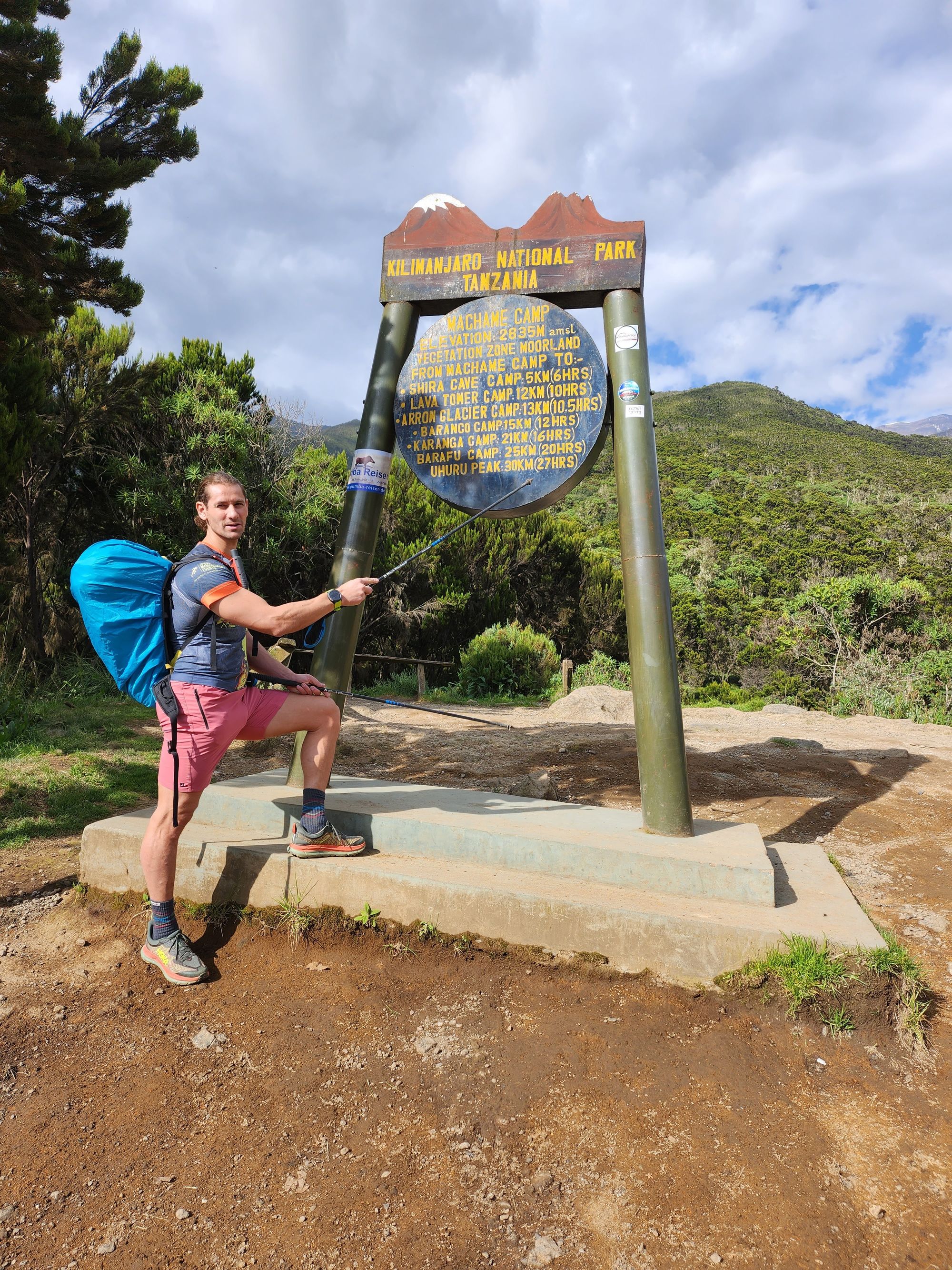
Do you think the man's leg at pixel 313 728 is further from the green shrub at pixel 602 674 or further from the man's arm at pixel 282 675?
the green shrub at pixel 602 674

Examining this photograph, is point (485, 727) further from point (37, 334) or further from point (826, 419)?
point (826, 419)

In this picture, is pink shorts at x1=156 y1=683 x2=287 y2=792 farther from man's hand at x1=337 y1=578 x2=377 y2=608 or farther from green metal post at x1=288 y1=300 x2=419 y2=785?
green metal post at x1=288 y1=300 x2=419 y2=785

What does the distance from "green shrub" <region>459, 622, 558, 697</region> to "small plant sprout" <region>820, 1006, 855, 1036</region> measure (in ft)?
33.3

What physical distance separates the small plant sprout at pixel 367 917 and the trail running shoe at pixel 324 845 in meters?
0.23

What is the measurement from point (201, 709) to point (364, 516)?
1567mm

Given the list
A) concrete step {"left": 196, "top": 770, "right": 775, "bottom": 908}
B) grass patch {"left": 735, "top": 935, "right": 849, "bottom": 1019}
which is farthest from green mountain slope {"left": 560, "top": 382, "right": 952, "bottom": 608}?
grass patch {"left": 735, "top": 935, "right": 849, "bottom": 1019}

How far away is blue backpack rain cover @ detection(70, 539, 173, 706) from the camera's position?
8.63 ft

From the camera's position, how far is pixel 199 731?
8.68 feet

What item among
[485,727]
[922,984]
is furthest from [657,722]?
[485,727]

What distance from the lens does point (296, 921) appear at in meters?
2.94

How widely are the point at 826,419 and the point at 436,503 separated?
1982 inches

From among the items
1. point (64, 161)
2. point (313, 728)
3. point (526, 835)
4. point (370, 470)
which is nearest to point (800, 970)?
point (526, 835)

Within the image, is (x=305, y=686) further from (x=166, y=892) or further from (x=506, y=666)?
(x=506, y=666)

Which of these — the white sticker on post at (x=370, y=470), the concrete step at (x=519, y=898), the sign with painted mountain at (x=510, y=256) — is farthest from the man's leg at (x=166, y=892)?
the sign with painted mountain at (x=510, y=256)
